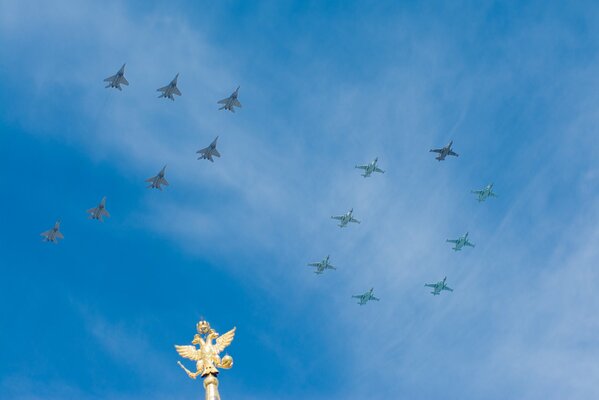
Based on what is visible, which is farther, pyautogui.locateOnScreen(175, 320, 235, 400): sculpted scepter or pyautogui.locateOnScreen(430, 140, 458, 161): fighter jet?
pyautogui.locateOnScreen(430, 140, 458, 161): fighter jet

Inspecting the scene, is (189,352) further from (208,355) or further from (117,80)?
(117,80)

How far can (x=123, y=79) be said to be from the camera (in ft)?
408

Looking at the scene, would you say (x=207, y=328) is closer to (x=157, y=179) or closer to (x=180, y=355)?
(x=180, y=355)

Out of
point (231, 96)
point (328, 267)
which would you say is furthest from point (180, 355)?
point (328, 267)

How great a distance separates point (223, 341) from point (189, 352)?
7.16 feet

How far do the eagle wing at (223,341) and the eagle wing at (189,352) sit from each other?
47.6 inches

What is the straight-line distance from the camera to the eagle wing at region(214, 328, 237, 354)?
42812mm

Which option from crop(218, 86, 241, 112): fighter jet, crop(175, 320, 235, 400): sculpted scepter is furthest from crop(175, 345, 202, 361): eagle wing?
crop(218, 86, 241, 112): fighter jet

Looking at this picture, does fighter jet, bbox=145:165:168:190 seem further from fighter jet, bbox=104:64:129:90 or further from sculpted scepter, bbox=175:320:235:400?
sculpted scepter, bbox=175:320:235:400

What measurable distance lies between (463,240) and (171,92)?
215 ft

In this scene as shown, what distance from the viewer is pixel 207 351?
138 feet

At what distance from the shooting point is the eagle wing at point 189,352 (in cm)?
4206

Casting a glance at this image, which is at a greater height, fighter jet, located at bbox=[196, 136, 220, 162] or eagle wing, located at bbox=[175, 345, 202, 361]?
fighter jet, located at bbox=[196, 136, 220, 162]

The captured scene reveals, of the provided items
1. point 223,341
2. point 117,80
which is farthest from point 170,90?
point 223,341
